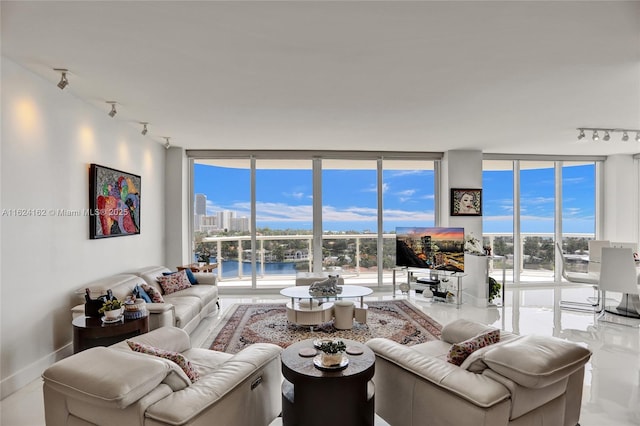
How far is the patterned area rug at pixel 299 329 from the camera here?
12.9 feet

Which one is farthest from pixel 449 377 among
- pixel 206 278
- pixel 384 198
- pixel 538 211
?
pixel 538 211

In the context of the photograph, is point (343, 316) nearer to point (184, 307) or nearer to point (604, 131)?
point (184, 307)

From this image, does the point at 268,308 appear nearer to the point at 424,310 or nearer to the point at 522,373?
the point at 424,310

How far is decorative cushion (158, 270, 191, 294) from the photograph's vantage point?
4.46 m

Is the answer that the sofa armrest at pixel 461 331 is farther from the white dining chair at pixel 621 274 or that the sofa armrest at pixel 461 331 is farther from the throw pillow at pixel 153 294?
the white dining chair at pixel 621 274

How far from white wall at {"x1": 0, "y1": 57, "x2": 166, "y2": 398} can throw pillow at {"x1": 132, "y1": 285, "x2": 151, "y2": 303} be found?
528 mm

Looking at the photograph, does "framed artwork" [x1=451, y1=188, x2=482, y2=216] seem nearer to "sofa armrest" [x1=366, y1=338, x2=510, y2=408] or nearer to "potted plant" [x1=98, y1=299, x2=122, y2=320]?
"sofa armrest" [x1=366, y1=338, x2=510, y2=408]

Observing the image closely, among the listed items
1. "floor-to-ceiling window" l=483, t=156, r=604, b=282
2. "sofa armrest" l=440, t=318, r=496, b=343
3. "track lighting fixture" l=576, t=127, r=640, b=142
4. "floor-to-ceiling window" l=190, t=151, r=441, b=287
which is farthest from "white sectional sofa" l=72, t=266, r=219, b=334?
"track lighting fixture" l=576, t=127, r=640, b=142

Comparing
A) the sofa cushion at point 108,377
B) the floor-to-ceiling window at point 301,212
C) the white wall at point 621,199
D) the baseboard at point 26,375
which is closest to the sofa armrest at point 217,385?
the sofa cushion at point 108,377

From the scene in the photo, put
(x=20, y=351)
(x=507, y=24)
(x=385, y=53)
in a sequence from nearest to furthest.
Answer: (x=507, y=24) < (x=385, y=53) < (x=20, y=351)

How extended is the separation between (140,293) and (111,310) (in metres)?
0.88

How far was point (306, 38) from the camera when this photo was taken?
2355 mm

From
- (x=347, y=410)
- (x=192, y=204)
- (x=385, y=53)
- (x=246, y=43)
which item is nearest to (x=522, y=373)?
(x=347, y=410)

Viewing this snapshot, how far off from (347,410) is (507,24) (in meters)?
2.50
